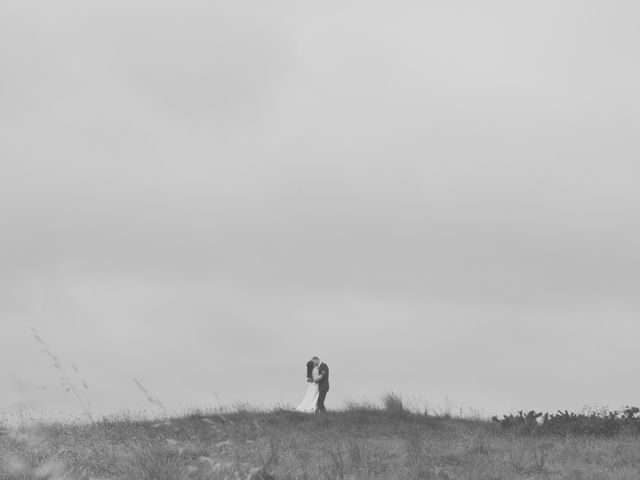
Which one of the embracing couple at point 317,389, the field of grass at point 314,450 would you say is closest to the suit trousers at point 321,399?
the embracing couple at point 317,389

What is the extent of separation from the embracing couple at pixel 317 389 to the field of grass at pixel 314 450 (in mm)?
2630

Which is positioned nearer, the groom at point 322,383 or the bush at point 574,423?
the bush at point 574,423

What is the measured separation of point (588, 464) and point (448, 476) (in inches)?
107

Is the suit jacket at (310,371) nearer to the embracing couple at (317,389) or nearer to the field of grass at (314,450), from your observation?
the embracing couple at (317,389)

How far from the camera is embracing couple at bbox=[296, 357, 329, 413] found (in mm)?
22812

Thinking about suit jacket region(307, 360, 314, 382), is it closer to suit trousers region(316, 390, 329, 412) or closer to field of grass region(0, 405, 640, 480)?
suit trousers region(316, 390, 329, 412)

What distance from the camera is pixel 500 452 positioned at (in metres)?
12.5

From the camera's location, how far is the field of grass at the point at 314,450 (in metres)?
7.81

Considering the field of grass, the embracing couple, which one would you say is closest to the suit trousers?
the embracing couple

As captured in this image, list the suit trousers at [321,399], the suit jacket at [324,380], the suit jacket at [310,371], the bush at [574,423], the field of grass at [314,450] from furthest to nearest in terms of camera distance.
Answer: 1. the suit jacket at [310,371]
2. the suit jacket at [324,380]
3. the suit trousers at [321,399]
4. the bush at [574,423]
5. the field of grass at [314,450]

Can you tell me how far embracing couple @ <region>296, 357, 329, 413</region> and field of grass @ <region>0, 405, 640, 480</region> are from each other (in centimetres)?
263

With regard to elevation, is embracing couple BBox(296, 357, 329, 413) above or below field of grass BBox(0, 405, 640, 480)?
above

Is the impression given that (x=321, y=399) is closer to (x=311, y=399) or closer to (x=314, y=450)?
(x=311, y=399)

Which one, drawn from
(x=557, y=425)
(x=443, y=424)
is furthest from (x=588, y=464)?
(x=443, y=424)
